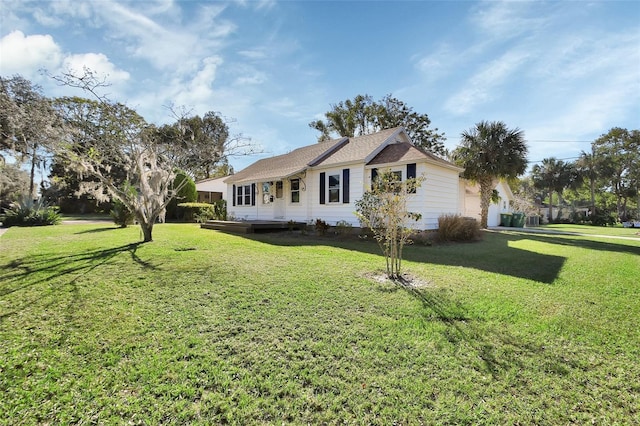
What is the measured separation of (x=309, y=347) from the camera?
3266mm

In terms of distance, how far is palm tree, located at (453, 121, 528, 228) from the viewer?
57.6 feet

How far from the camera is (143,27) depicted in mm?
9234

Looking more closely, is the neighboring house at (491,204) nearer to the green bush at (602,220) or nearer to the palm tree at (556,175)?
the green bush at (602,220)

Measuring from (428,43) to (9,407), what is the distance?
1276 cm

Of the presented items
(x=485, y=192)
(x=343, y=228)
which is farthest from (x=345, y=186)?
(x=485, y=192)

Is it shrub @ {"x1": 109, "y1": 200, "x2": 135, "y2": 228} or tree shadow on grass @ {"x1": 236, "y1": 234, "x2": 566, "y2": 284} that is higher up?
shrub @ {"x1": 109, "y1": 200, "x2": 135, "y2": 228}

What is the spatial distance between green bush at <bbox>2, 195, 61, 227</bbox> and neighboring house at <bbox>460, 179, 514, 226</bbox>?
24.4m

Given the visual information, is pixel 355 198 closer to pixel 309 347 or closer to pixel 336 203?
pixel 336 203

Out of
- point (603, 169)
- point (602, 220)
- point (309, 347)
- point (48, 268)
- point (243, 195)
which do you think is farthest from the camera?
point (603, 169)

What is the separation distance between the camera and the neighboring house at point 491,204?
23.0m

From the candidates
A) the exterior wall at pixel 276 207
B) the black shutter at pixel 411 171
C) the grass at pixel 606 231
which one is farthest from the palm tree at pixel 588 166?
the exterior wall at pixel 276 207

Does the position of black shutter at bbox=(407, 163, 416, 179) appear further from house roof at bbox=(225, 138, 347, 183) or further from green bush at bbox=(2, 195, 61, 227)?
green bush at bbox=(2, 195, 61, 227)

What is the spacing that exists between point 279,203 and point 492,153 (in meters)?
12.8

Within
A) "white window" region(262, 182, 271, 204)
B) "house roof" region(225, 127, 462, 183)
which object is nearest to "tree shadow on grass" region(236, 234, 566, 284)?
"house roof" region(225, 127, 462, 183)
